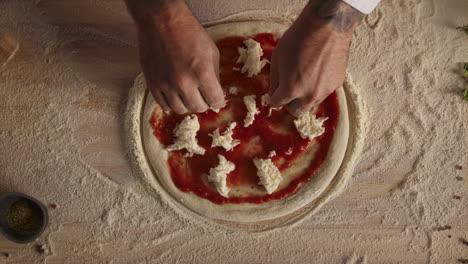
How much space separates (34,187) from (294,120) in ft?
4.68

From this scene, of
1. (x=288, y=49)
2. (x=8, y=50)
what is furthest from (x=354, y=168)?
(x=8, y=50)

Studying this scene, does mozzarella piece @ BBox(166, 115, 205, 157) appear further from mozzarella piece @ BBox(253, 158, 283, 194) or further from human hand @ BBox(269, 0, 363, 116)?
human hand @ BBox(269, 0, 363, 116)

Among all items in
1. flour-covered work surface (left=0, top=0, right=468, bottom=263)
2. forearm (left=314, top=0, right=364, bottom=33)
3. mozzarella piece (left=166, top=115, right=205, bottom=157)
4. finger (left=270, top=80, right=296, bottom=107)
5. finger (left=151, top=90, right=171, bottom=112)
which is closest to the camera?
forearm (left=314, top=0, right=364, bottom=33)

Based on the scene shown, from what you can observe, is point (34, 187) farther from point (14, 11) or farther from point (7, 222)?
point (14, 11)

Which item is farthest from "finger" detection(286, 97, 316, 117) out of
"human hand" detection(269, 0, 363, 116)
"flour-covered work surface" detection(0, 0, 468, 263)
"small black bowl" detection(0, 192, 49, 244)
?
"small black bowl" detection(0, 192, 49, 244)

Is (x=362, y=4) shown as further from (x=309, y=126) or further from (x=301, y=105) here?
(x=309, y=126)

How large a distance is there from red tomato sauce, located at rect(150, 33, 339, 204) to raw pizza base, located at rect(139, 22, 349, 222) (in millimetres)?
26

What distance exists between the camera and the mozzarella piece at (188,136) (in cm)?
191

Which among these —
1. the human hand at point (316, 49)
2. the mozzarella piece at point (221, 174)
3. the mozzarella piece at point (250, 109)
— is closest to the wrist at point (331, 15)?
the human hand at point (316, 49)

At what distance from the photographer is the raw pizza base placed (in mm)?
1966

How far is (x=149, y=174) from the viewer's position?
6.68 feet

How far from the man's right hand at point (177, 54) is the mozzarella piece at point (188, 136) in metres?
0.24

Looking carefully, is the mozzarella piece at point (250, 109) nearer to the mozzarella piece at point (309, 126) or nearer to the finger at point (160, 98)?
the mozzarella piece at point (309, 126)

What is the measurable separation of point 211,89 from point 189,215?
75cm
